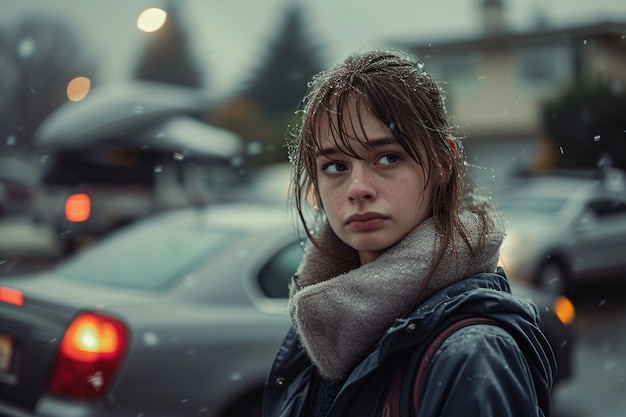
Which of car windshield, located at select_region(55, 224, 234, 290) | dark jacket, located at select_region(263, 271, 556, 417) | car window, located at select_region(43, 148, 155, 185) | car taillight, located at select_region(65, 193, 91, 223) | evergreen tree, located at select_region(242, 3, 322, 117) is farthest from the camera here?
evergreen tree, located at select_region(242, 3, 322, 117)

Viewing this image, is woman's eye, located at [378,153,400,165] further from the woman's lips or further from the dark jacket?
the dark jacket

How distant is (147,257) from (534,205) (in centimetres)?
738

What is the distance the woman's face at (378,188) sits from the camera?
148 centimetres

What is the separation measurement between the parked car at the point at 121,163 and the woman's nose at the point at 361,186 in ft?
35.8

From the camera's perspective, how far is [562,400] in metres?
5.33

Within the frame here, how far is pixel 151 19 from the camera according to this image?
483 centimetres

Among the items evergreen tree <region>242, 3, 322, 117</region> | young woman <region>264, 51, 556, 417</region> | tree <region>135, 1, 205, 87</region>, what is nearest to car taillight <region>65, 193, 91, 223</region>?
young woman <region>264, 51, 556, 417</region>

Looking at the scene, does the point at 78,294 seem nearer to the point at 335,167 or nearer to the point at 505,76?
the point at 335,167

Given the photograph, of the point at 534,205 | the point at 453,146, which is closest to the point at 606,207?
the point at 534,205

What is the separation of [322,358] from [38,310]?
2.32 meters

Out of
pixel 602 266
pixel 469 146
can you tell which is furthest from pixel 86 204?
pixel 469 146

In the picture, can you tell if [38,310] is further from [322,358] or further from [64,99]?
[64,99]

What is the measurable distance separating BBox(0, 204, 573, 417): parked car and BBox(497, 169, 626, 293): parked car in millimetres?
5065

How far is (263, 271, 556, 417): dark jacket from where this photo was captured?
1.19 metres
